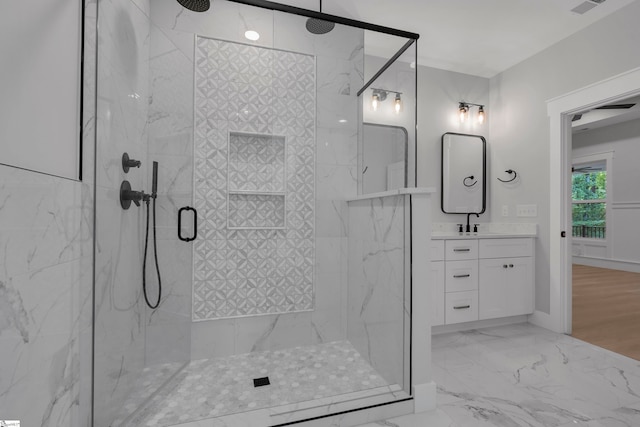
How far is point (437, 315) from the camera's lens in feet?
8.57

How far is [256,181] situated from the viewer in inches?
75.5

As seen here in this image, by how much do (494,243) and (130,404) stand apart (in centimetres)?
298

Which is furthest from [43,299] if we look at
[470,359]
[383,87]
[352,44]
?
[470,359]

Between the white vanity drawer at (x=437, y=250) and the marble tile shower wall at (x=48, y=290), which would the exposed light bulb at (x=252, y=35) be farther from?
the white vanity drawer at (x=437, y=250)

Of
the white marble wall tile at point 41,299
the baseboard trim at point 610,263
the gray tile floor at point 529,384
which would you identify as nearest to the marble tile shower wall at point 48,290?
the white marble wall tile at point 41,299

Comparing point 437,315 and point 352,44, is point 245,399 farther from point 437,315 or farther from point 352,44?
point 352,44

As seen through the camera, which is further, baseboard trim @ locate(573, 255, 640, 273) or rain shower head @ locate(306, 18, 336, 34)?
baseboard trim @ locate(573, 255, 640, 273)

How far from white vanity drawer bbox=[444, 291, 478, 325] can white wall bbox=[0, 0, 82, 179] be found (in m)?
2.74

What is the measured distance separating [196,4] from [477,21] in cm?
228

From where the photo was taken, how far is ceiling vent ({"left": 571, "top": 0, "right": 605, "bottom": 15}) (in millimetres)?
2270

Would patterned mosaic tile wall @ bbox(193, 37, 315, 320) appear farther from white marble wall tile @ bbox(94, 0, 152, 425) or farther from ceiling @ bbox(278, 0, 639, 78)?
ceiling @ bbox(278, 0, 639, 78)

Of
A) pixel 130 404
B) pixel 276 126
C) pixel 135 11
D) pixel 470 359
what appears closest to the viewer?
pixel 130 404

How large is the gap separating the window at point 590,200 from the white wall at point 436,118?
4112mm

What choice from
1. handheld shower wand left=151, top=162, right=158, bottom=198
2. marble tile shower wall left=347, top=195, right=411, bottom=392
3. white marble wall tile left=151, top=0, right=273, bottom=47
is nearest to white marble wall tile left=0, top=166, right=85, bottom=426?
handheld shower wand left=151, top=162, right=158, bottom=198
